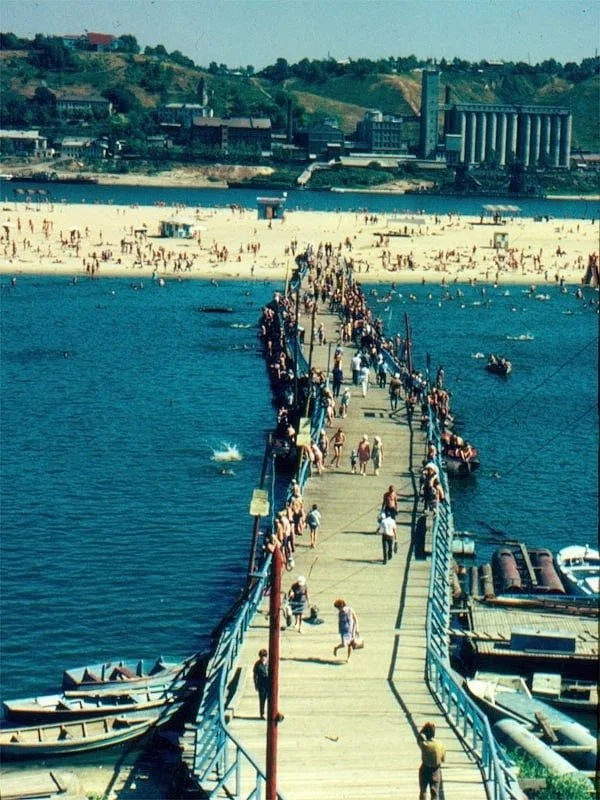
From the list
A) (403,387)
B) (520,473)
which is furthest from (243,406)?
(520,473)

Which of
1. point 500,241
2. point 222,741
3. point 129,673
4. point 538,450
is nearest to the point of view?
point 222,741

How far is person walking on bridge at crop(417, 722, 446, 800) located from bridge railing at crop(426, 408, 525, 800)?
29.5 inches

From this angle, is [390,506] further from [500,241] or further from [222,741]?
[500,241]

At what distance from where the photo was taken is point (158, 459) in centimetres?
4884

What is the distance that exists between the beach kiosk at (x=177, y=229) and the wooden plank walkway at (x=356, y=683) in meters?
90.3

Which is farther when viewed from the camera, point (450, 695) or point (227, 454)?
point (227, 454)

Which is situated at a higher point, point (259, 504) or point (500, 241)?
point (259, 504)

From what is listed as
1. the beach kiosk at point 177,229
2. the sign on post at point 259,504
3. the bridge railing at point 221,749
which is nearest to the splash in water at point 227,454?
the bridge railing at point 221,749

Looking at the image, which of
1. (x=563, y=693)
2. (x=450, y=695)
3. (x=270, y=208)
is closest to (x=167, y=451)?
(x=563, y=693)

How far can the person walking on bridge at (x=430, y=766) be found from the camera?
18.6 meters

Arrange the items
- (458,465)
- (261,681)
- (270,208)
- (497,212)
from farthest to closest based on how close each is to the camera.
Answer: (497,212) < (270,208) < (458,465) < (261,681)

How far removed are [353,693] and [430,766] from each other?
4368mm

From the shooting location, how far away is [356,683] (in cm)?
2333

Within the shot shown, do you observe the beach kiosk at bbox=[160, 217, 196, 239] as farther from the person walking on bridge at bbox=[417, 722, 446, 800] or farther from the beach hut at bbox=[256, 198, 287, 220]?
the person walking on bridge at bbox=[417, 722, 446, 800]
